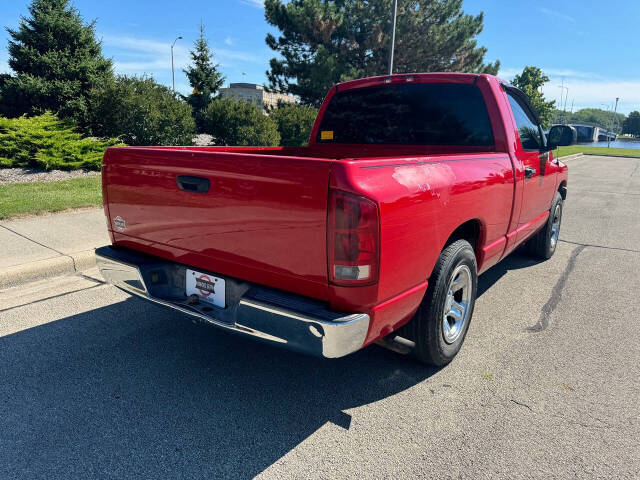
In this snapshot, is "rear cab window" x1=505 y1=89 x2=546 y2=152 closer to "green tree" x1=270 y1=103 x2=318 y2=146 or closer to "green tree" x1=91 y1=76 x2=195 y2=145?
"green tree" x1=91 y1=76 x2=195 y2=145

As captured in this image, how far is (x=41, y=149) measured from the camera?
31.6 feet

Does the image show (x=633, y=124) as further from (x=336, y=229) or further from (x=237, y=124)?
(x=336, y=229)

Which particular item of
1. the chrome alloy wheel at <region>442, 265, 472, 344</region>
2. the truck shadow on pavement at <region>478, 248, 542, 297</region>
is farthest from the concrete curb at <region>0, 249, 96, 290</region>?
the truck shadow on pavement at <region>478, 248, 542, 297</region>

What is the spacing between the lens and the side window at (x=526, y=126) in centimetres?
411

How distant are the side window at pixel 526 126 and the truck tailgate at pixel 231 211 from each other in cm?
271

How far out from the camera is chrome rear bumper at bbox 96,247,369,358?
2170 mm

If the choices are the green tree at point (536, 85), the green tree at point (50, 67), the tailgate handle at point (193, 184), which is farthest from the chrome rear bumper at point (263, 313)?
the green tree at point (536, 85)

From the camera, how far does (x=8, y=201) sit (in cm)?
700

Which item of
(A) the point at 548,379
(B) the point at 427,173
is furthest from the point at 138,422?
(A) the point at 548,379

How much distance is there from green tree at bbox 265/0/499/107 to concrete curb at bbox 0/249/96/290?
21294 millimetres

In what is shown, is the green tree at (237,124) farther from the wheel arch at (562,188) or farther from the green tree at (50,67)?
the wheel arch at (562,188)

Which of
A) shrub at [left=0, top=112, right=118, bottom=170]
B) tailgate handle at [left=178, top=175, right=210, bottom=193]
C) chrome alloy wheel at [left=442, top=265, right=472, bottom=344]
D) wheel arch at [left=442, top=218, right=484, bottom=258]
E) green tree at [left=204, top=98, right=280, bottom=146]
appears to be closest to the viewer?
tailgate handle at [left=178, top=175, right=210, bottom=193]

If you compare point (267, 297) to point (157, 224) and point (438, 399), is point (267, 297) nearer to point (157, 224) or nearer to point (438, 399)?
point (157, 224)

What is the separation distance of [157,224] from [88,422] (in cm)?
118
